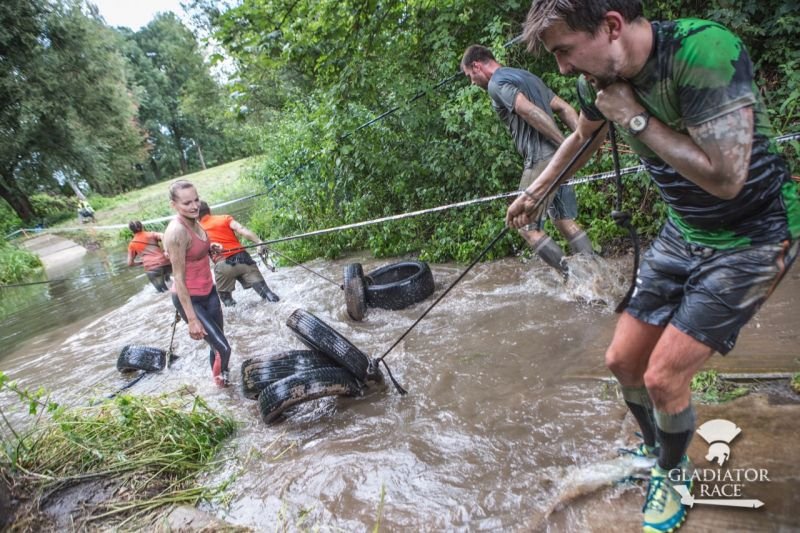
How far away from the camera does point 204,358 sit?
20.8 feet

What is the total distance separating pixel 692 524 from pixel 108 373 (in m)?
7.20

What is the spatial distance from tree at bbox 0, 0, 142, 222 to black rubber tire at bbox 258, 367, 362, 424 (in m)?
28.8

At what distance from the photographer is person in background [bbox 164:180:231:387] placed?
174 inches

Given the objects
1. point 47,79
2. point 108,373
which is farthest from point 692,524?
point 47,79

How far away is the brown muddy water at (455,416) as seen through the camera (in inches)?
107

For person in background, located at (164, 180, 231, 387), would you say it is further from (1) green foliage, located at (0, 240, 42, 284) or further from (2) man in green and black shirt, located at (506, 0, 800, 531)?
(1) green foliage, located at (0, 240, 42, 284)

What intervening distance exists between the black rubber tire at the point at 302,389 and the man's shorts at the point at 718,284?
2648 millimetres

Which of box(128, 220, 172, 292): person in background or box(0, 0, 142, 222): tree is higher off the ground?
box(0, 0, 142, 222): tree

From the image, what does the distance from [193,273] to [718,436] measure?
4557 mm

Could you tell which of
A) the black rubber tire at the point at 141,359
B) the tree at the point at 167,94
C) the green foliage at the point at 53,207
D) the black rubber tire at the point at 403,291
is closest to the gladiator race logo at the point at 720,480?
the black rubber tire at the point at 403,291

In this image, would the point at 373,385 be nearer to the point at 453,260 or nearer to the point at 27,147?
the point at 453,260

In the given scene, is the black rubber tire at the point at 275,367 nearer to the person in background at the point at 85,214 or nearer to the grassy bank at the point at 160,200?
the grassy bank at the point at 160,200

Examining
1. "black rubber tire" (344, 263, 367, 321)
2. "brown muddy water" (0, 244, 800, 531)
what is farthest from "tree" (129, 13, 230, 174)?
"brown muddy water" (0, 244, 800, 531)

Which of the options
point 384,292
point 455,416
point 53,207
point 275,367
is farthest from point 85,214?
point 455,416
